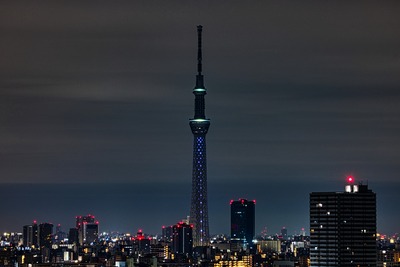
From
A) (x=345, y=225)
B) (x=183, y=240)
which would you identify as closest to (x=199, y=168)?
(x=183, y=240)


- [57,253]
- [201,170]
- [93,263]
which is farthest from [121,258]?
[201,170]

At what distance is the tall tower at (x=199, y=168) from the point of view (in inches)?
7274

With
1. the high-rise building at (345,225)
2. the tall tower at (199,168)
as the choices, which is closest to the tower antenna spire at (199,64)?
the tall tower at (199,168)

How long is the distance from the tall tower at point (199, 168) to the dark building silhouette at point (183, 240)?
0.61 meters

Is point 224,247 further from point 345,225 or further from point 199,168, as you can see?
point 345,225

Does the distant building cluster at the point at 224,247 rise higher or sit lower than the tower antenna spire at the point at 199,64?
lower

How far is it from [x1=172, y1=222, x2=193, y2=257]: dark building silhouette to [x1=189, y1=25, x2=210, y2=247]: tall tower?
0.61 metres

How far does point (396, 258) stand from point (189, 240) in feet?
144

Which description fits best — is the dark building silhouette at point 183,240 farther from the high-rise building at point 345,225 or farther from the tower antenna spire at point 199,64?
the high-rise building at point 345,225

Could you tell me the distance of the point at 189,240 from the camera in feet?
623

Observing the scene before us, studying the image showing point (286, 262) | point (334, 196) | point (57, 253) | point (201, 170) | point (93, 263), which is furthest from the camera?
point (201, 170)

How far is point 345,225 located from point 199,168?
8346cm

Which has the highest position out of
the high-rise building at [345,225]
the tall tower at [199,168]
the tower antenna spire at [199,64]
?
the tower antenna spire at [199,64]

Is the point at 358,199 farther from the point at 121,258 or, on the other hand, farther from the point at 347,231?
the point at 121,258
